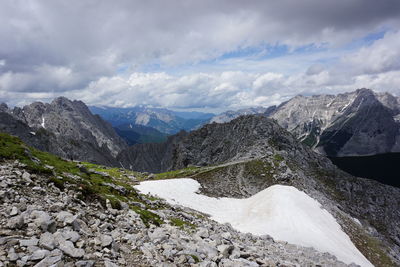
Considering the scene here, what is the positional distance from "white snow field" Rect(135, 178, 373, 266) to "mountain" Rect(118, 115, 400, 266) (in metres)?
1.03

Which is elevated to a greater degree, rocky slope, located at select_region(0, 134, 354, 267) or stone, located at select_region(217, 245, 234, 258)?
rocky slope, located at select_region(0, 134, 354, 267)

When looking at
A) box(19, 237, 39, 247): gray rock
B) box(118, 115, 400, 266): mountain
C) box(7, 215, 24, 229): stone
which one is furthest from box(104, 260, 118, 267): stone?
box(118, 115, 400, 266): mountain

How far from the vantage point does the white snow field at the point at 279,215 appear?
120 ft

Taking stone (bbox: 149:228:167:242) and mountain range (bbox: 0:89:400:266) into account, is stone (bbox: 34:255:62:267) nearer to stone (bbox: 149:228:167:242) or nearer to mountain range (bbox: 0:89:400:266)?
mountain range (bbox: 0:89:400:266)

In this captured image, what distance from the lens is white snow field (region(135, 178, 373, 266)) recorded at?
120 ft

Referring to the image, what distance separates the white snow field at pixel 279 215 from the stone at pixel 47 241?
30703mm

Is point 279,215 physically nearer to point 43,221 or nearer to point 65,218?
point 65,218

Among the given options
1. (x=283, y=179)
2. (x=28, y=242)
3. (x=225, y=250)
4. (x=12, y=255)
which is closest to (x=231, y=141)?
(x=283, y=179)

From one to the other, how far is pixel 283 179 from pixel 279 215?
3977 centimetres

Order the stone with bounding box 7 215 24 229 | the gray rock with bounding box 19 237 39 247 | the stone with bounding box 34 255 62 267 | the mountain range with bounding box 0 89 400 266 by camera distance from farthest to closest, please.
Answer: the mountain range with bounding box 0 89 400 266, the stone with bounding box 7 215 24 229, the gray rock with bounding box 19 237 39 247, the stone with bounding box 34 255 62 267

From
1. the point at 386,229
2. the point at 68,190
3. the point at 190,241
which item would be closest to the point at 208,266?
the point at 190,241

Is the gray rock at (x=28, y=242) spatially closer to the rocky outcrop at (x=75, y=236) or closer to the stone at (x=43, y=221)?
the rocky outcrop at (x=75, y=236)

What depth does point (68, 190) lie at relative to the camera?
63.3 feet

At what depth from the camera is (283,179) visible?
80.5 m
